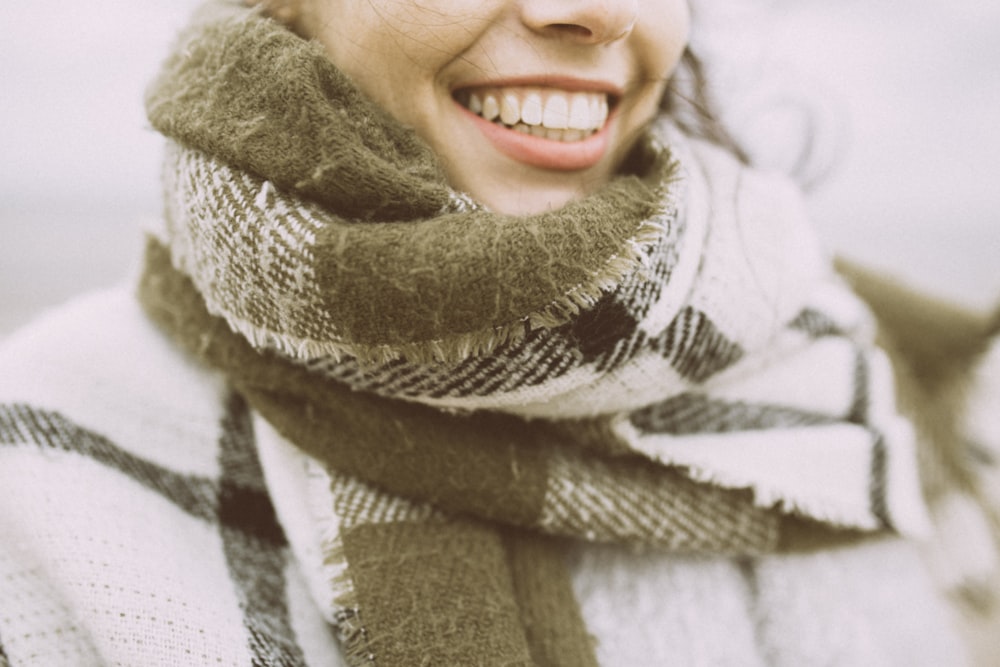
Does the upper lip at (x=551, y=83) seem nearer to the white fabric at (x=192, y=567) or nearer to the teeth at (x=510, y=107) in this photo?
the teeth at (x=510, y=107)

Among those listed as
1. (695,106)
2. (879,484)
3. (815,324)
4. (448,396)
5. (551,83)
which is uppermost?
(551,83)

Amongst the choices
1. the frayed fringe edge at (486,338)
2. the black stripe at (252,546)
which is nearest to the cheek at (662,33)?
the frayed fringe edge at (486,338)

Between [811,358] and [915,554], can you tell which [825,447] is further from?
[915,554]

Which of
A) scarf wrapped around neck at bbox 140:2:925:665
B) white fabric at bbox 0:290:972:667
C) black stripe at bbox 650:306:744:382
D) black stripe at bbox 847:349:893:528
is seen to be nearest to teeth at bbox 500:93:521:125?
scarf wrapped around neck at bbox 140:2:925:665

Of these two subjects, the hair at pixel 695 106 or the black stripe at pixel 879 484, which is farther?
the hair at pixel 695 106

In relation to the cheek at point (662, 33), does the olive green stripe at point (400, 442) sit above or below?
below

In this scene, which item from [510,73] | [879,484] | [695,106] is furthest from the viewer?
[695,106]

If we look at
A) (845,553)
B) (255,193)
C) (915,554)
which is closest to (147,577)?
(255,193)

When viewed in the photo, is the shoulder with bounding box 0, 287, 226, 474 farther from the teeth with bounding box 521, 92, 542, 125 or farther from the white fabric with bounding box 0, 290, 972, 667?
the teeth with bounding box 521, 92, 542, 125

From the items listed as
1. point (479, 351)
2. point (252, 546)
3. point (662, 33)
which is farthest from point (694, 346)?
point (252, 546)

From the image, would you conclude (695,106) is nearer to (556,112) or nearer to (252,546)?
(556,112)

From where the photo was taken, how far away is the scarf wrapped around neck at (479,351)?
58 cm

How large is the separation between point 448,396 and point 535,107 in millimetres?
339

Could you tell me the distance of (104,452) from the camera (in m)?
0.73
